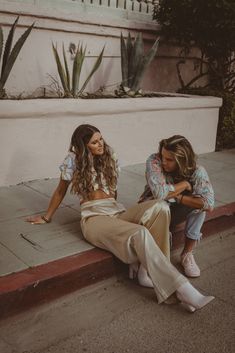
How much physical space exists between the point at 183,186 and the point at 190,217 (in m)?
0.32

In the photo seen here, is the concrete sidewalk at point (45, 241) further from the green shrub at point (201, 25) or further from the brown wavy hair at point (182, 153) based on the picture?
the green shrub at point (201, 25)

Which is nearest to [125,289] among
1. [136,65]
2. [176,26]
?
[136,65]

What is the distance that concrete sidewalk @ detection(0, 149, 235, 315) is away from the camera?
2.95 m

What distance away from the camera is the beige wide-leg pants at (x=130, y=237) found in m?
2.87

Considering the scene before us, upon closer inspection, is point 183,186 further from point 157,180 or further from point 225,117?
point 225,117

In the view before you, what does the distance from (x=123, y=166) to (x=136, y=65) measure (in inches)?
63.4

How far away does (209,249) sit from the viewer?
403cm

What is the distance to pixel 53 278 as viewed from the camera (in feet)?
9.70

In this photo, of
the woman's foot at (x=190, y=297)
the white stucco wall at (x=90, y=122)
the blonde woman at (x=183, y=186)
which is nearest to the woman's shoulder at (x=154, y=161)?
the blonde woman at (x=183, y=186)

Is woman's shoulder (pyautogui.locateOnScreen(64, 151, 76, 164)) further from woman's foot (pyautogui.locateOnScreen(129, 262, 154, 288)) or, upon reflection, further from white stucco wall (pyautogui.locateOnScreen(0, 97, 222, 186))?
white stucco wall (pyautogui.locateOnScreen(0, 97, 222, 186))

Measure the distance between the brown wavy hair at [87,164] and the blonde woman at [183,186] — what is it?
0.32 m

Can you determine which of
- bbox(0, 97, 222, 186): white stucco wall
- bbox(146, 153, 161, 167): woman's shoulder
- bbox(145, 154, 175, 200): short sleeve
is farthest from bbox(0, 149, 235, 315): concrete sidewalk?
bbox(146, 153, 161, 167): woman's shoulder

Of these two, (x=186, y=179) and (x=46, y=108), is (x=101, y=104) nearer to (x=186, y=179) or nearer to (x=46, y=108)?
(x=46, y=108)

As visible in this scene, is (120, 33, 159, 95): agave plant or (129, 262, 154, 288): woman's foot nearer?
(129, 262, 154, 288): woman's foot
